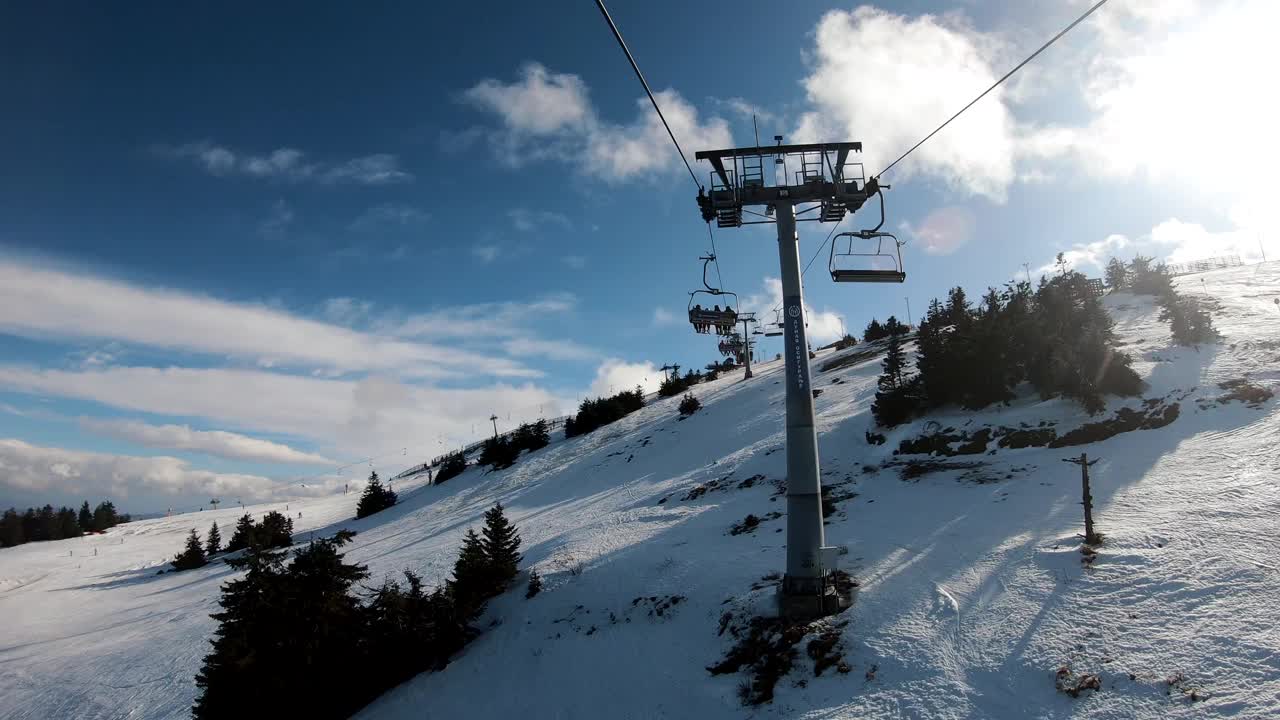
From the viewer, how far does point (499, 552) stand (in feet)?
79.1

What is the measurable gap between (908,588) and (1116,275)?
51396mm

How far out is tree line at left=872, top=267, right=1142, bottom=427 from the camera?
25.7m

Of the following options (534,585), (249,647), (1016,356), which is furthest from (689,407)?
(249,647)

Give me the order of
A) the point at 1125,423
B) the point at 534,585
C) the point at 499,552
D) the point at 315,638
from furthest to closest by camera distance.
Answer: the point at 499,552 → the point at 1125,423 → the point at 534,585 → the point at 315,638

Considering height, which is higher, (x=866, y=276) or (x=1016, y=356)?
(x=866, y=276)

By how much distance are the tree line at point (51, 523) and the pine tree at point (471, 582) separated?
12183 cm

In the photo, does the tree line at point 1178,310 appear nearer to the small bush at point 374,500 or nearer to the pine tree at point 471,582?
the pine tree at point 471,582

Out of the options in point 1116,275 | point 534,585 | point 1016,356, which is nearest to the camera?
point 534,585

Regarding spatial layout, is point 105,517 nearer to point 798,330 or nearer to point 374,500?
point 374,500

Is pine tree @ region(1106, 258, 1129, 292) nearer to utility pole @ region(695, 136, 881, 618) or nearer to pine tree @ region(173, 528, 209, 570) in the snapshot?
utility pole @ region(695, 136, 881, 618)

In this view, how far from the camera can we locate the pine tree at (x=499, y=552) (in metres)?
23.3

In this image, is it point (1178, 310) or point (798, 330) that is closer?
point (798, 330)

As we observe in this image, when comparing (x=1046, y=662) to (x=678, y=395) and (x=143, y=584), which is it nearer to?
(x=678, y=395)

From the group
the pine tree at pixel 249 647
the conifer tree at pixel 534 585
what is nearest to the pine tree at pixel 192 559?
the pine tree at pixel 249 647
